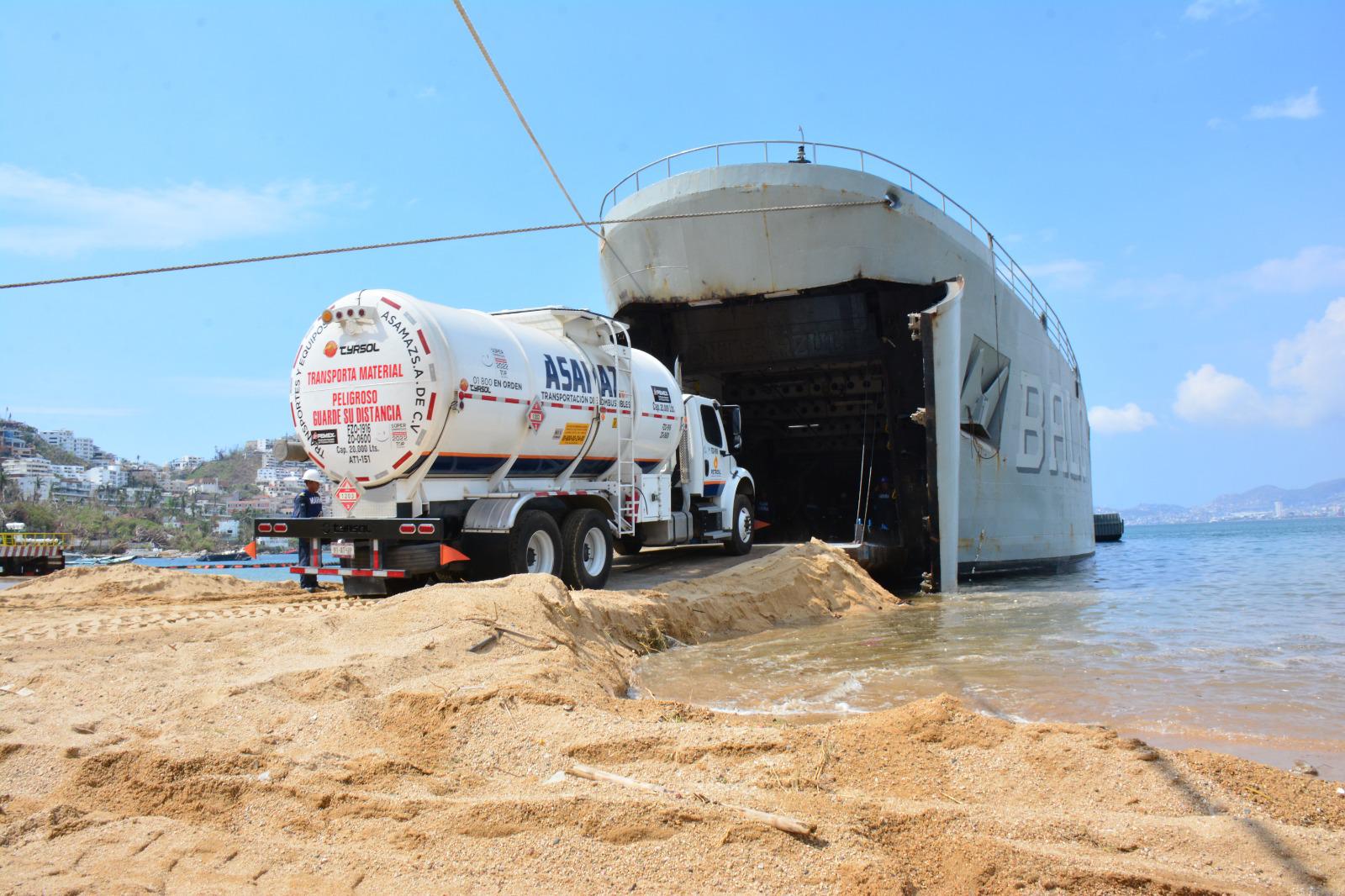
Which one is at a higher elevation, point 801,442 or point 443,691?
point 801,442

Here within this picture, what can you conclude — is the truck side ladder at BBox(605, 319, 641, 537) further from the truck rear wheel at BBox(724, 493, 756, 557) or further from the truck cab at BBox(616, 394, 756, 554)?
the truck rear wheel at BBox(724, 493, 756, 557)

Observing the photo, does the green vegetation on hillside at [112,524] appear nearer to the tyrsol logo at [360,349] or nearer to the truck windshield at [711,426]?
the truck windshield at [711,426]

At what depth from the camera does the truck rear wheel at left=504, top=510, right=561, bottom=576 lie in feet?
32.2

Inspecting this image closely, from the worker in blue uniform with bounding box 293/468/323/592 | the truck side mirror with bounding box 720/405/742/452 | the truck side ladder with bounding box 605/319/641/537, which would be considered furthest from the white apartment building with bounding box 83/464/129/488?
the truck side ladder with bounding box 605/319/641/537

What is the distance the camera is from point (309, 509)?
1153cm

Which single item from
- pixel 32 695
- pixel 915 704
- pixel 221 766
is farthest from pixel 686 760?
pixel 32 695

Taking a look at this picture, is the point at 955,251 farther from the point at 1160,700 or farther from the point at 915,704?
the point at 915,704

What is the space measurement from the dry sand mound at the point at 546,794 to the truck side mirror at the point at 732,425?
32.0 ft

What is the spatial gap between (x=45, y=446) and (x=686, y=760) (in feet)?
584

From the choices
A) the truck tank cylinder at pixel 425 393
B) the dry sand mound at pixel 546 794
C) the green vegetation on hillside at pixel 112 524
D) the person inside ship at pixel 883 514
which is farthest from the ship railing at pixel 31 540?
the green vegetation on hillside at pixel 112 524

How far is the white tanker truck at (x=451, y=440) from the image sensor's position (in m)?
9.41

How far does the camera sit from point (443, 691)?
523 cm

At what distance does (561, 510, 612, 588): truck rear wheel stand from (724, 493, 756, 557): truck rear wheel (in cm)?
382

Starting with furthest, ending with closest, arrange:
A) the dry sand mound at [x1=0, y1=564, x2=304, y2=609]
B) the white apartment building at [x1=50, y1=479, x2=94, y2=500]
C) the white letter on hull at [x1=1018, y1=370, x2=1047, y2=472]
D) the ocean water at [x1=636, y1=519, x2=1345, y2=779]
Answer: the white apartment building at [x1=50, y1=479, x2=94, y2=500] < the white letter on hull at [x1=1018, y1=370, x2=1047, y2=472] < the dry sand mound at [x1=0, y1=564, x2=304, y2=609] < the ocean water at [x1=636, y1=519, x2=1345, y2=779]
